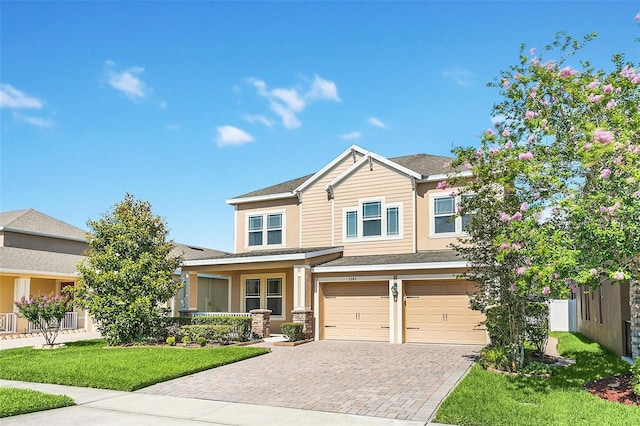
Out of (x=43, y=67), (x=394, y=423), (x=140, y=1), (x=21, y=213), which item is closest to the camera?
(x=394, y=423)

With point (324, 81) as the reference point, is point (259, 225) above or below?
below

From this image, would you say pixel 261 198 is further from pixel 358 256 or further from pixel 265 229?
pixel 358 256

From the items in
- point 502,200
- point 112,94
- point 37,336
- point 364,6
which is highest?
point 364,6

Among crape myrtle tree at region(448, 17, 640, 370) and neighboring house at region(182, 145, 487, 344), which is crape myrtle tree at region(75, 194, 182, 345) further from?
crape myrtle tree at region(448, 17, 640, 370)

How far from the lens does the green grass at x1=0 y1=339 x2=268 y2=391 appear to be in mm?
11266

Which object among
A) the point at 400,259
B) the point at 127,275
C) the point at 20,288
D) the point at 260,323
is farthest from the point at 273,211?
the point at 20,288

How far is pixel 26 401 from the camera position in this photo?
9.24 m

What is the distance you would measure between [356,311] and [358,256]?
2.27 meters

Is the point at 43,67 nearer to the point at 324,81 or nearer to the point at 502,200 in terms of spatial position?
the point at 324,81

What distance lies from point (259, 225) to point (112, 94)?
8331mm

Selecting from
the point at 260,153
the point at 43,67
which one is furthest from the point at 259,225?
the point at 43,67

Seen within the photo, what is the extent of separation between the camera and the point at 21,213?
29.5 m

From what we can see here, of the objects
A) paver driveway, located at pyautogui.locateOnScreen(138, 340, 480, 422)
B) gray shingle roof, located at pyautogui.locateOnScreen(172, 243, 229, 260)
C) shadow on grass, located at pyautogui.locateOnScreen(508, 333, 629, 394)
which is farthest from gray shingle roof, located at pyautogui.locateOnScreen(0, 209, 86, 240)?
shadow on grass, located at pyautogui.locateOnScreen(508, 333, 629, 394)

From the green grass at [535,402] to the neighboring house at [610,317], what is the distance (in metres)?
1.41
